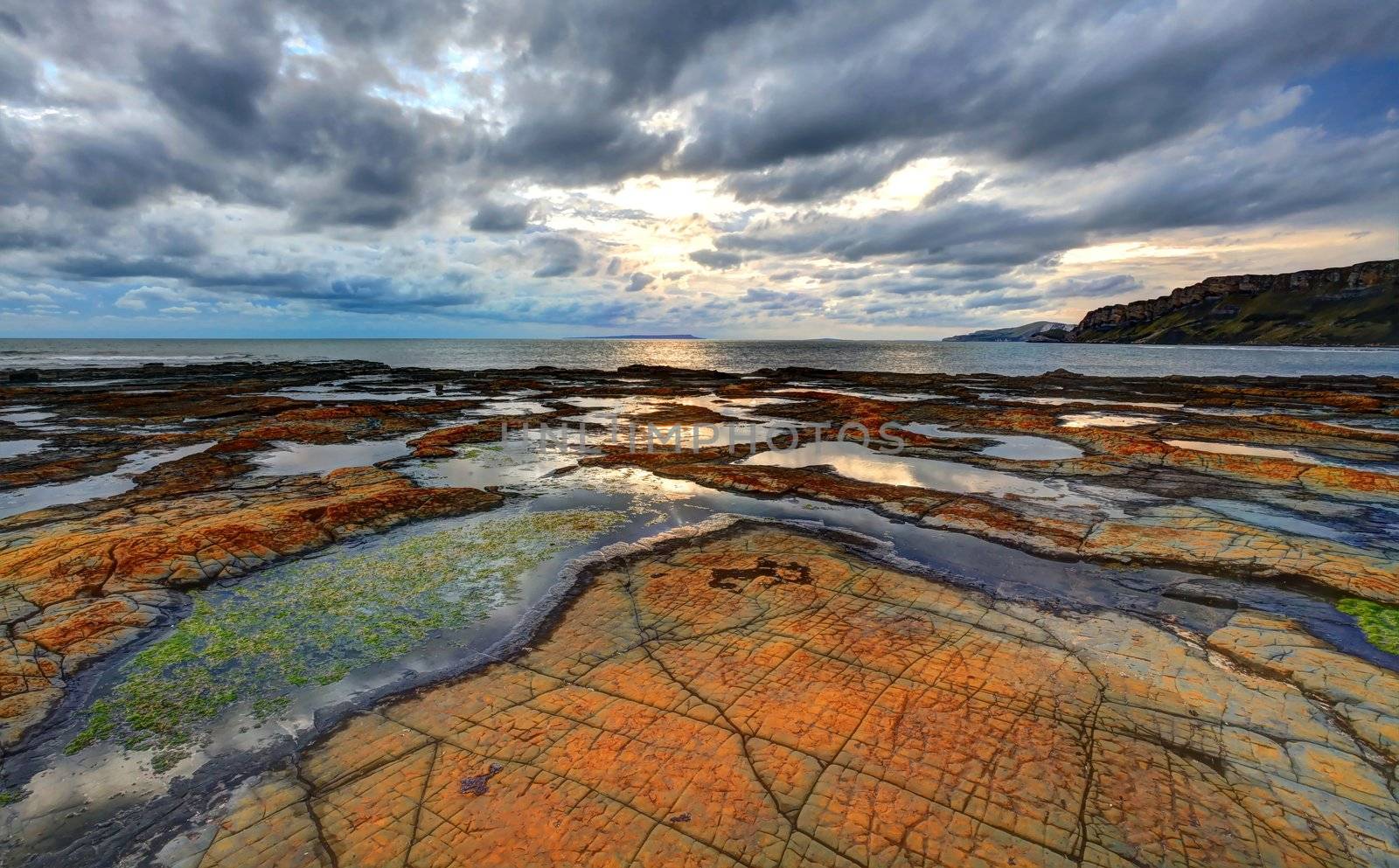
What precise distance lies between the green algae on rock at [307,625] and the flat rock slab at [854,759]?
6.78 feet

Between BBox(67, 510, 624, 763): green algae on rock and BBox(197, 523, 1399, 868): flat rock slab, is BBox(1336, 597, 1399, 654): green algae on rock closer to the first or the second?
BBox(197, 523, 1399, 868): flat rock slab

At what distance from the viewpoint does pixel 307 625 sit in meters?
10.1

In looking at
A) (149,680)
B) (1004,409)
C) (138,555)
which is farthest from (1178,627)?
(1004,409)

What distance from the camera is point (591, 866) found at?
205 inches

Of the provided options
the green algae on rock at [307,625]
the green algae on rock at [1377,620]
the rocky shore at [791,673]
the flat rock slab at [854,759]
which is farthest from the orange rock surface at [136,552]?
the green algae on rock at [1377,620]

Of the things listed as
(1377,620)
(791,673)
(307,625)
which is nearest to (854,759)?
(791,673)

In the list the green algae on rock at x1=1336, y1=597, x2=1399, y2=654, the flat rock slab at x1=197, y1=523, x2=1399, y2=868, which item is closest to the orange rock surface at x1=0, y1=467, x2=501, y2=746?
the flat rock slab at x1=197, y1=523, x2=1399, y2=868

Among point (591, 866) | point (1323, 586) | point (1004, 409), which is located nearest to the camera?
point (591, 866)

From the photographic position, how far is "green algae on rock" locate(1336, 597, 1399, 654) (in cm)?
903

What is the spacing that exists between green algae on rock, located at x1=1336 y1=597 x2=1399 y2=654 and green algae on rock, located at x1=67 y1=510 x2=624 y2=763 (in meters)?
14.3

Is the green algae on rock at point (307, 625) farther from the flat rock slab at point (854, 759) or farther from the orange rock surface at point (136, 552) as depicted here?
the flat rock slab at point (854, 759)

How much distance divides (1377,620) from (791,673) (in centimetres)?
1003

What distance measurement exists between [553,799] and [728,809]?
179 cm

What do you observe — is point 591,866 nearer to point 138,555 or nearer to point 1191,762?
point 1191,762
